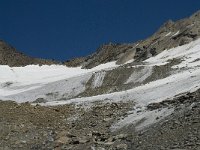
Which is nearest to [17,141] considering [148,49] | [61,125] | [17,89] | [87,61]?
[61,125]

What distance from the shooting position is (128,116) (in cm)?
2967

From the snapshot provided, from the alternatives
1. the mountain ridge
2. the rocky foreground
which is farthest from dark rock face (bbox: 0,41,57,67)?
the rocky foreground

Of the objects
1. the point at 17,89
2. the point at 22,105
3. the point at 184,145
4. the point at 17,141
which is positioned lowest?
the point at 184,145

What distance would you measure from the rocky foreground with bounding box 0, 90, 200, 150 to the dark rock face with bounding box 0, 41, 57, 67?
251 feet

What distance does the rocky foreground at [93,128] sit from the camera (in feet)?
73.3

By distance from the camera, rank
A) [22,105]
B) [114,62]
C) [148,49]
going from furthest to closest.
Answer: [114,62]
[148,49]
[22,105]

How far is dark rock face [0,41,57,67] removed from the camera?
11390 cm

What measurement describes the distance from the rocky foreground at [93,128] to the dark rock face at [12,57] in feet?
251

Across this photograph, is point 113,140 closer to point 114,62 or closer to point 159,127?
point 159,127

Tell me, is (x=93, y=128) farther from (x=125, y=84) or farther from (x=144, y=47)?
(x=144, y=47)

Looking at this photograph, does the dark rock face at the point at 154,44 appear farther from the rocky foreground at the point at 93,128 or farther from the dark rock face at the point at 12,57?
the rocky foreground at the point at 93,128

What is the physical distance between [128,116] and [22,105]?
33.5 feet

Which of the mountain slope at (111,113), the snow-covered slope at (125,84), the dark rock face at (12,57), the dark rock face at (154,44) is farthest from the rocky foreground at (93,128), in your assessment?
the dark rock face at (12,57)

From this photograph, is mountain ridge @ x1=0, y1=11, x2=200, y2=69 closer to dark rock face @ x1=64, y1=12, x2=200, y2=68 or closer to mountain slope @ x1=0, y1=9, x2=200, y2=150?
dark rock face @ x1=64, y1=12, x2=200, y2=68
